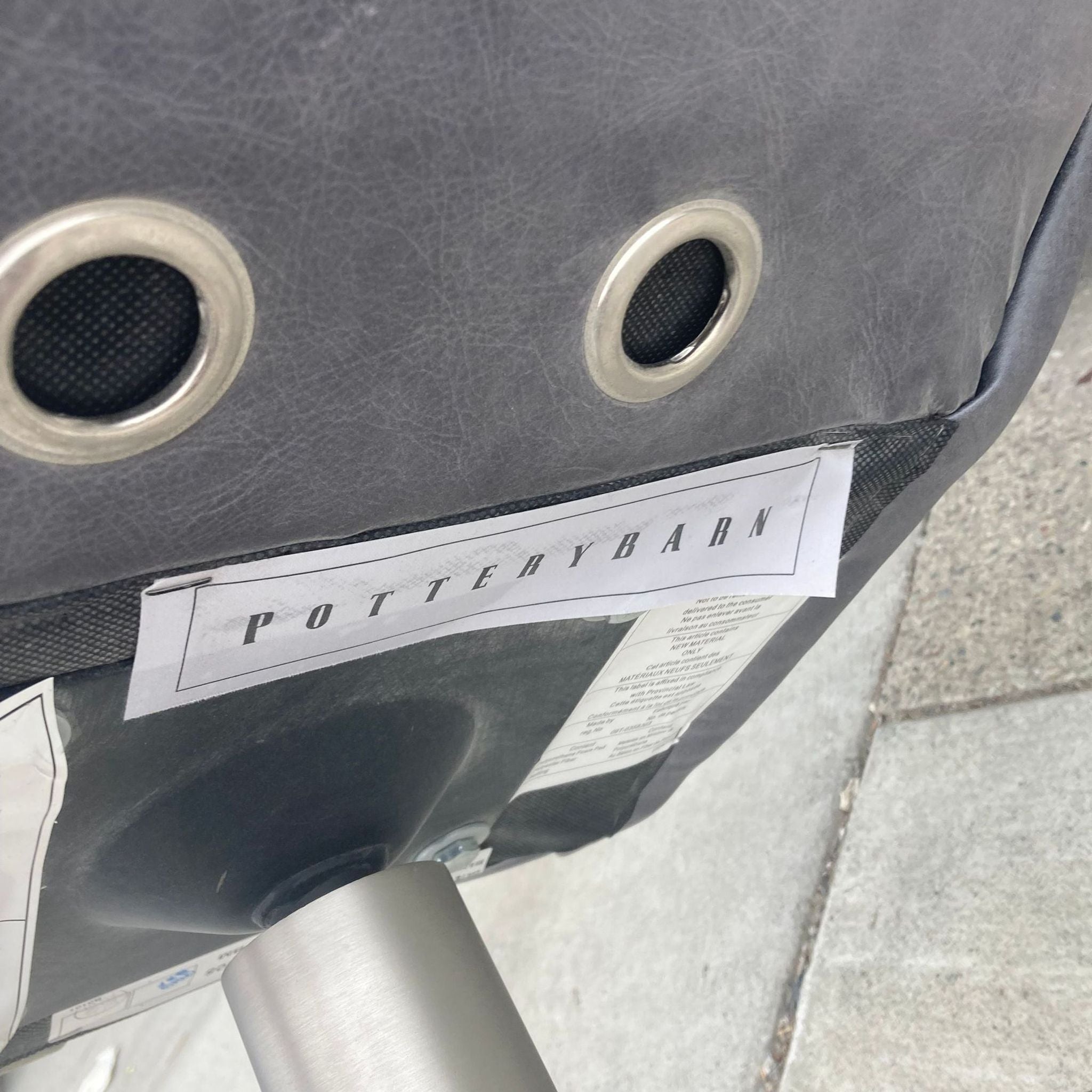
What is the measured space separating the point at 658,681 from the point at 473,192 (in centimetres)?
37

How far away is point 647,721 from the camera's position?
0.69 meters

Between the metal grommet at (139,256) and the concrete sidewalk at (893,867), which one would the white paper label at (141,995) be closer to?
the metal grommet at (139,256)

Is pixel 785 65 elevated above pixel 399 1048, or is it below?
above

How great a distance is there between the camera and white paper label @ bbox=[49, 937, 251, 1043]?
0.64m

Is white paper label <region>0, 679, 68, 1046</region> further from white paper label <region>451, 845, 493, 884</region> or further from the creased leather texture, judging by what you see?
white paper label <region>451, 845, 493, 884</region>

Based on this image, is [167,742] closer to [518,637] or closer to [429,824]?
[518,637]

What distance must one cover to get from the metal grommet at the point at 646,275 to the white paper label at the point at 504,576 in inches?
2.1

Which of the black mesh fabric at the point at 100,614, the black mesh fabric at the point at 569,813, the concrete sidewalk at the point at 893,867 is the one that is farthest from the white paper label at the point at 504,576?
the concrete sidewalk at the point at 893,867

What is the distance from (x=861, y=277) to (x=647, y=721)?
339 mm

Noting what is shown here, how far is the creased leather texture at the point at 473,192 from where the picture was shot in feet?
0.86

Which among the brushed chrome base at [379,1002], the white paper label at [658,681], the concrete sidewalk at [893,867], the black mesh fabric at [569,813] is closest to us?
the brushed chrome base at [379,1002]

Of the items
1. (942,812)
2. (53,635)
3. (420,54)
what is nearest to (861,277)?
(420,54)

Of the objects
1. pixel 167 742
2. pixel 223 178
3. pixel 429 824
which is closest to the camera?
pixel 223 178

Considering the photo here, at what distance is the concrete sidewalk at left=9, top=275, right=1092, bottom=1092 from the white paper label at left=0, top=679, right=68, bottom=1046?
2.41 ft
